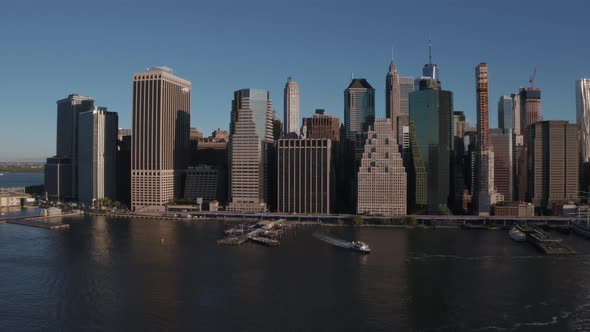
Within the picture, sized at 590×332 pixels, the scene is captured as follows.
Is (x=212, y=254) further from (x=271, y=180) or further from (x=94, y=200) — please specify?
(x=94, y=200)

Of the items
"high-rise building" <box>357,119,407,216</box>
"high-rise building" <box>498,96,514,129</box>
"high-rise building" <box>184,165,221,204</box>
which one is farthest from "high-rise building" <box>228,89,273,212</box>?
"high-rise building" <box>498,96,514,129</box>

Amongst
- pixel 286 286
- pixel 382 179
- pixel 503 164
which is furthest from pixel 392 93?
pixel 286 286

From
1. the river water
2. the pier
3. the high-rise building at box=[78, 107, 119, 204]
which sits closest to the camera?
the river water

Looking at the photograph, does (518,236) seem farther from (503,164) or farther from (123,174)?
(123,174)

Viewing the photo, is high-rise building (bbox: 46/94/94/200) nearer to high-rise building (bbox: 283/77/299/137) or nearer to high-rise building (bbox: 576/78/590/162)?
high-rise building (bbox: 283/77/299/137)

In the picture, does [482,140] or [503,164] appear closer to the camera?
[482,140]

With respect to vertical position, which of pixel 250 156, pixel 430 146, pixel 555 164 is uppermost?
pixel 430 146

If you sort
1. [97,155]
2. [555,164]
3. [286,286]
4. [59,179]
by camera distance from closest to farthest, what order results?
[286,286]
[555,164]
[97,155]
[59,179]
